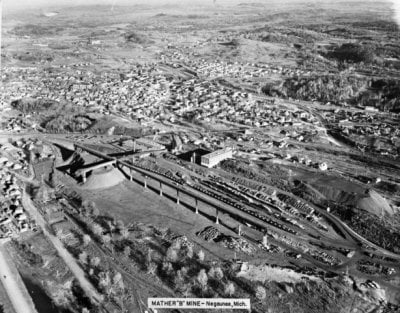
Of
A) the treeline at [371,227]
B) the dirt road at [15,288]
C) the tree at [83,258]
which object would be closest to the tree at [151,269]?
the tree at [83,258]

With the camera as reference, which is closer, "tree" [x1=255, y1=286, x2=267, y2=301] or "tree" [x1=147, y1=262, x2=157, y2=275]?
"tree" [x1=255, y1=286, x2=267, y2=301]

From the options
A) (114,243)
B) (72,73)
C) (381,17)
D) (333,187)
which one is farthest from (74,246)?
(381,17)

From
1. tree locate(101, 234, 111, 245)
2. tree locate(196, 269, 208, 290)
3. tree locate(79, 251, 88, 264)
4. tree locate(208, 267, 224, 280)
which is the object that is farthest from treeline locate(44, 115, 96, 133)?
tree locate(196, 269, 208, 290)

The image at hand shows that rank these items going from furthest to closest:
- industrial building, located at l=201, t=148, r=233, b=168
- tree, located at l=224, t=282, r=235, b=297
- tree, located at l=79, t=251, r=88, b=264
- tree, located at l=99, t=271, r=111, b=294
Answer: industrial building, located at l=201, t=148, r=233, b=168, tree, located at l=79, t=251, r=88, b=264, tree, located at l=99, t=271, r=111, b=294, tree, located at l=224, t=282, r=235, b=297

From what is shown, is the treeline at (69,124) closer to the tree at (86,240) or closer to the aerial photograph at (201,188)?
the aerial photograph at (201,188)

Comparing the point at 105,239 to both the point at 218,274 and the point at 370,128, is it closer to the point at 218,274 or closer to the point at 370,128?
the point at 218,274

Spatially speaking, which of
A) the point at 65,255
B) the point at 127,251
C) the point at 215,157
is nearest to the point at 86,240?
the point at 65,255

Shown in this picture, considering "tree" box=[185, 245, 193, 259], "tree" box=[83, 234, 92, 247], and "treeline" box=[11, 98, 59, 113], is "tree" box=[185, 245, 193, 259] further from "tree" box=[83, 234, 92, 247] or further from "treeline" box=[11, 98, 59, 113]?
"treeline" box=[11, 98, 59, 113]
